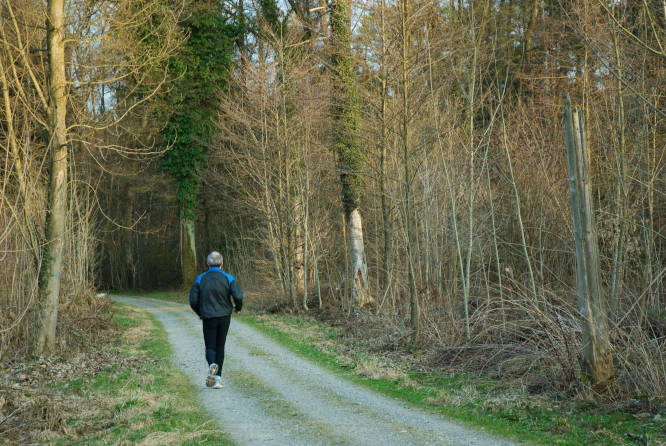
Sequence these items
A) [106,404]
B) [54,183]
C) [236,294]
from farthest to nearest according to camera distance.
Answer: [54,183], [236,294], [106,404]

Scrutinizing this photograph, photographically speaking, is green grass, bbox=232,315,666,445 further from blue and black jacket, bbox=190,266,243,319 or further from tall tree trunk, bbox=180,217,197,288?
tall tree trunk, bbox=180,217,197,288

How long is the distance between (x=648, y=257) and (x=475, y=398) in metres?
3.75

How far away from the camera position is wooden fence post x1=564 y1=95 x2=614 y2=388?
22.3ft

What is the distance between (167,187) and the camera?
108 feet

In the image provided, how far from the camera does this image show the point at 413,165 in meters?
13.8

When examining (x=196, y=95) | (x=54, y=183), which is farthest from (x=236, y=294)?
(x=196, y=95)

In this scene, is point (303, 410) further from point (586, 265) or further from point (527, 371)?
point (586, 265)

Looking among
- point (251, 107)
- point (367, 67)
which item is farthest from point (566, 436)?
point (251, 107)

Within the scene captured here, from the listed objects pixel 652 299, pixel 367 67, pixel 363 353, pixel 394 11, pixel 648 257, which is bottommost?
pixel 363 353

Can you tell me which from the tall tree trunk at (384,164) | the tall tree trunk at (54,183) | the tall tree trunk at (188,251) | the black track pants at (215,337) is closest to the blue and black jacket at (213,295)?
the black track pants at (215,337)

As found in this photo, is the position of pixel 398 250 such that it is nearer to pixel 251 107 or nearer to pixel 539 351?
pixel 539 351

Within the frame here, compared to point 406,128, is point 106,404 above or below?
below

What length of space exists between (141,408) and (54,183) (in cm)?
583

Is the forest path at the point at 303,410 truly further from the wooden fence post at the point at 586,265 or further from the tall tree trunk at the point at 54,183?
the tall tree trunk at the point at 54,183
